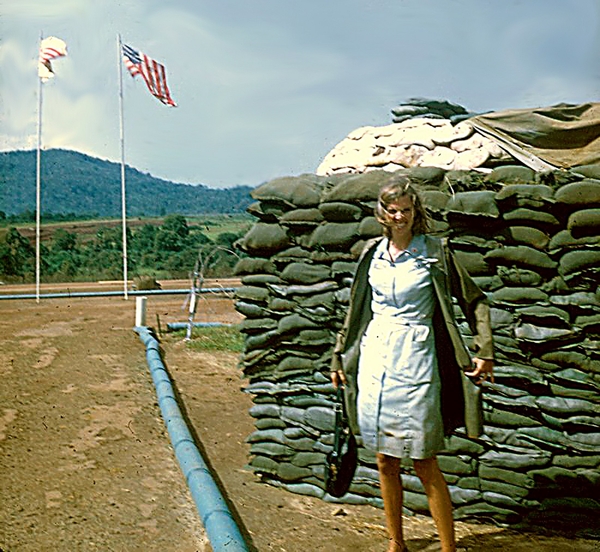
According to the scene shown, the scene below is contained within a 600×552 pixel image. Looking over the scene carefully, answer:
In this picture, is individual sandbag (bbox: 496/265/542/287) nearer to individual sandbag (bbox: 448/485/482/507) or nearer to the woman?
the woman

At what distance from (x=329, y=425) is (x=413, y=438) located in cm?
143

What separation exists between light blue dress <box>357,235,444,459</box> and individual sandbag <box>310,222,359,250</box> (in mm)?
1217

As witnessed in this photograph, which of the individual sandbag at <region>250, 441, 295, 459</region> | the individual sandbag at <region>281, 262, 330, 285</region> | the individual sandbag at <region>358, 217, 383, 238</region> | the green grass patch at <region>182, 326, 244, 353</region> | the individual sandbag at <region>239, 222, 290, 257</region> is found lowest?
the green grass patch at <region>182, 326, 244, 353</region>

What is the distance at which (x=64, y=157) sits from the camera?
63281mm

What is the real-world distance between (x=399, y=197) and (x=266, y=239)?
166 centimetres

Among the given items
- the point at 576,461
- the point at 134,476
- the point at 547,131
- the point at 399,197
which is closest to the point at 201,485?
the point at 134,476

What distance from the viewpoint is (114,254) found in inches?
1460

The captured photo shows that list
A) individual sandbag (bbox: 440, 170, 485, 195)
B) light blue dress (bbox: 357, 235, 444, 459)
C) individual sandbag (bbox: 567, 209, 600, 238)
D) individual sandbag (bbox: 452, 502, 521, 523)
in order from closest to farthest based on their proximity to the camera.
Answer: light blue dress (bbox: 357, 235, 444, 459) < individual sandbag (bbox: 567, 209, 600, 238) < individual sandbag (bbox: 452, 502, 521, 523) < individual sandbag (bbox: 440, 170, 485, 195)

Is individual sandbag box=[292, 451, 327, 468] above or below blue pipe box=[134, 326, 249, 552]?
above

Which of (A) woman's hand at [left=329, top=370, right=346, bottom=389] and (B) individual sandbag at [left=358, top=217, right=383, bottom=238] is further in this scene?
(B) individual sandbag at [left=358, top=217, right=383, bottom=238]

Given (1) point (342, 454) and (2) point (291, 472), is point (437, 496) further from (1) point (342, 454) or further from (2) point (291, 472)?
(2) point (291, 472)

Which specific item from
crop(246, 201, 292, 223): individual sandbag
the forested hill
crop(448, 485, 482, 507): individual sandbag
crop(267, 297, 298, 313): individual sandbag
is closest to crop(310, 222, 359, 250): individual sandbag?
crop(246, 201, 292, 223): individual sandbag

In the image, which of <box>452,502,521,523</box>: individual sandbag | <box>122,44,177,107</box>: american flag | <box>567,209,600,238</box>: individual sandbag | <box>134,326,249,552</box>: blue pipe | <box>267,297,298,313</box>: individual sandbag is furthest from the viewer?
<box>122,44,177,107</box>: american flag

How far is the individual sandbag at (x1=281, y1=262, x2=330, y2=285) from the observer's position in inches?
174
